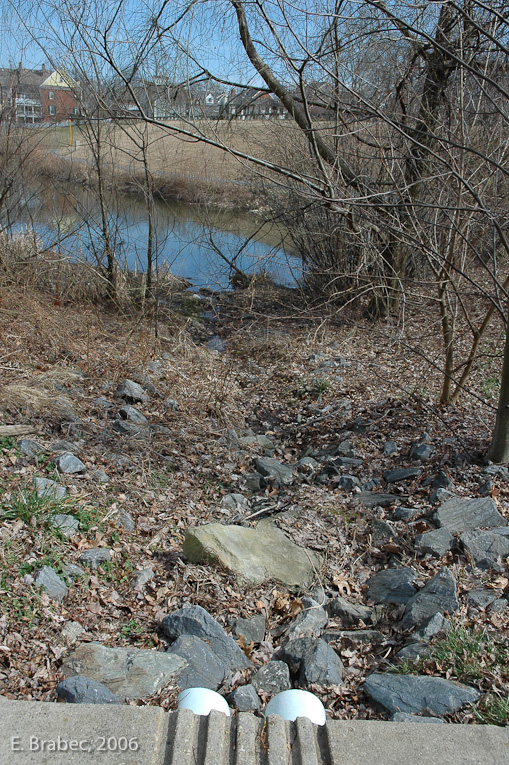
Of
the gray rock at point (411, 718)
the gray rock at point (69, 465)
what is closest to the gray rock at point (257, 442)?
the gray rock at point (69, 465)

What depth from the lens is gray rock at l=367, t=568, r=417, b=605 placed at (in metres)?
3.10

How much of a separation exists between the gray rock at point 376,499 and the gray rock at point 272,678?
1.74 m

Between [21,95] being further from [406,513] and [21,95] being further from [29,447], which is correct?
[406,513]

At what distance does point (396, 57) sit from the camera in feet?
21.1

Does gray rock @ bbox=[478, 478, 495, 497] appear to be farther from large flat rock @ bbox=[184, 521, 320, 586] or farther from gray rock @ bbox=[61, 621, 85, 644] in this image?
gray rock @ bbox=[61, 621, 85, 644]

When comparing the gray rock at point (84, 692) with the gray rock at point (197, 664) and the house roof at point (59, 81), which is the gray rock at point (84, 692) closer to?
the gray rock at point (197, 664)

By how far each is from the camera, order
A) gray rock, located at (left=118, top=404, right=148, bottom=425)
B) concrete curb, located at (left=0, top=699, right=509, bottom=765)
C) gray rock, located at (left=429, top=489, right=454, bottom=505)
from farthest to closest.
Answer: gray rock, located at (left=118, top=404, right=148, bottom=425), gray rock, located at (left=429, top=489, right=454, bottom=505), concrete curb, located at (left=0, top=699, right=509, bottom=765)

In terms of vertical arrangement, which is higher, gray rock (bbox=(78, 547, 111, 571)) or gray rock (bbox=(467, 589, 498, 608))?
gray rock (bbox=(467, 589, 498, 608))

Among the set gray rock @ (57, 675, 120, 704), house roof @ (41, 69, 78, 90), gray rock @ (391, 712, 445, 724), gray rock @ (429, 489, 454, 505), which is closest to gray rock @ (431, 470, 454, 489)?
gray rock @ (429, 489, 454, 505)

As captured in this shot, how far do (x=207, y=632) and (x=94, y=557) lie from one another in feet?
2.71

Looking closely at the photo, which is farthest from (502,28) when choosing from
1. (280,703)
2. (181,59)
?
(280,703)

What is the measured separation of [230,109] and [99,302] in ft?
10.8

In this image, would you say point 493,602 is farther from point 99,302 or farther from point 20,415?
point 99,302

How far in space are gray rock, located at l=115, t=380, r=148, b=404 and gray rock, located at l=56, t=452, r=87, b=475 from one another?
152cm
